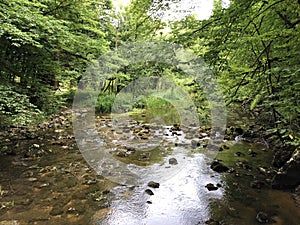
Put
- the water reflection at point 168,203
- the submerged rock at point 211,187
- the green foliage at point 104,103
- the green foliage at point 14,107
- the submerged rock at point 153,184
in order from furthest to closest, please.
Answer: the green foliage at point 104,103 → the green foliage at point 14,107 → the submerged rock at point 153,184 → the submerged rock at point 211,187 → the water reflection at point 168,203

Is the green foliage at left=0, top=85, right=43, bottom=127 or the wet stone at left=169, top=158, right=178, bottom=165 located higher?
the green foliage at left=0, top=85, right=43, bottom=127

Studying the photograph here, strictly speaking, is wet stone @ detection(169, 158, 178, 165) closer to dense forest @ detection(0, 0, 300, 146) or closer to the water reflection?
the water reflection

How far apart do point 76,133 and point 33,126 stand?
1317 mm

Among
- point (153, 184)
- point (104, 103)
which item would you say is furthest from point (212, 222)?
point (104, 103)

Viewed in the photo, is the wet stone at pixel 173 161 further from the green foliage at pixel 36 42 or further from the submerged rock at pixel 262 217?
the green foliage at pixel 36 42

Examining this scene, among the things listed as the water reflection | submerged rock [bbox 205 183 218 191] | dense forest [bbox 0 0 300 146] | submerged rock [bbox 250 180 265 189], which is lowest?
the water reflection

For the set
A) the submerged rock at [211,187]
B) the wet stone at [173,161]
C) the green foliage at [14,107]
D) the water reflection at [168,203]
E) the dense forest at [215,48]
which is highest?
the dense forest at [215,48]

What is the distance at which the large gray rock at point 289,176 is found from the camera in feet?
12.1

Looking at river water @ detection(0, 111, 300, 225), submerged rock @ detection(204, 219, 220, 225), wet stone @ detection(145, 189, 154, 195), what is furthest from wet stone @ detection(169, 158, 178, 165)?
submerged rock @ detection(204, 219, 220, 225)

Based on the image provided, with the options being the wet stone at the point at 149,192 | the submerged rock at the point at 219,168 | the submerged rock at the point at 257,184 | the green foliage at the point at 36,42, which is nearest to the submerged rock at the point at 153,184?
the wet stone at the point at 149,192

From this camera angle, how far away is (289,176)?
3736 mm

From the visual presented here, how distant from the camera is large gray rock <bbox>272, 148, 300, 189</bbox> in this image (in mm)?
3701

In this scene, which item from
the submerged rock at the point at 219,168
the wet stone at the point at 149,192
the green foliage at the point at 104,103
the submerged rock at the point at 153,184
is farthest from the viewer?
the green foliage at the point at 104,103

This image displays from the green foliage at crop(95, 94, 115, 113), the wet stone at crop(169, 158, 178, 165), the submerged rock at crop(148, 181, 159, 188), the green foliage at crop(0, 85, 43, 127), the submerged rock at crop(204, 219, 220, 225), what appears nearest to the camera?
the submerged rock at crop(204, 219, 220, 225)
